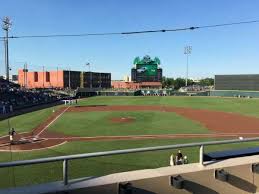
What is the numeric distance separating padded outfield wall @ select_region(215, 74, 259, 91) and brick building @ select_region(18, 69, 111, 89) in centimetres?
7243

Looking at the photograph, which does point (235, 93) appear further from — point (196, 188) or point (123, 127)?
point (196, 188)

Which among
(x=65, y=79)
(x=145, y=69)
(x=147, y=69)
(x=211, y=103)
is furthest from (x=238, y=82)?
(x=65, y=79)

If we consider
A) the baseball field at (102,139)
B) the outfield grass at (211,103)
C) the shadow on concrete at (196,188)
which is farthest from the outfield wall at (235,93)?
the shadow on concrete at (196,188)

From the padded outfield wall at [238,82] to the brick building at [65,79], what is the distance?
72.4 m

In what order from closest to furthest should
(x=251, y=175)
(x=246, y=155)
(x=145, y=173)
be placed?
(x=145, y=173), (x=251, y=175), (x=246, y=155)

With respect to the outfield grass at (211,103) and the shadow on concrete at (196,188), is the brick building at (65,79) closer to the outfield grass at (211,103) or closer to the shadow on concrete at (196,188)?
the outfield grass at (211,103)

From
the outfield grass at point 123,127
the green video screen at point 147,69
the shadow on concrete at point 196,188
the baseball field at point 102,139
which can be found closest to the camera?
the shadow on concrete at point 196,188

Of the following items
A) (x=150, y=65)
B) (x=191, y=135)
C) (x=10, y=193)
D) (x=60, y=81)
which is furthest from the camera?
(x=60, y=81)

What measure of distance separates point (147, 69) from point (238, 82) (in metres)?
27.2

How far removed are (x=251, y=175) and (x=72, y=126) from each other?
31.1 metres

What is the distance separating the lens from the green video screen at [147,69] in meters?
116

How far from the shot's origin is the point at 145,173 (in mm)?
6223

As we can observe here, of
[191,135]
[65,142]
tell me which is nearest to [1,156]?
[65,142]

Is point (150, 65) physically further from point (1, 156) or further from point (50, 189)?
point (50, 189)
